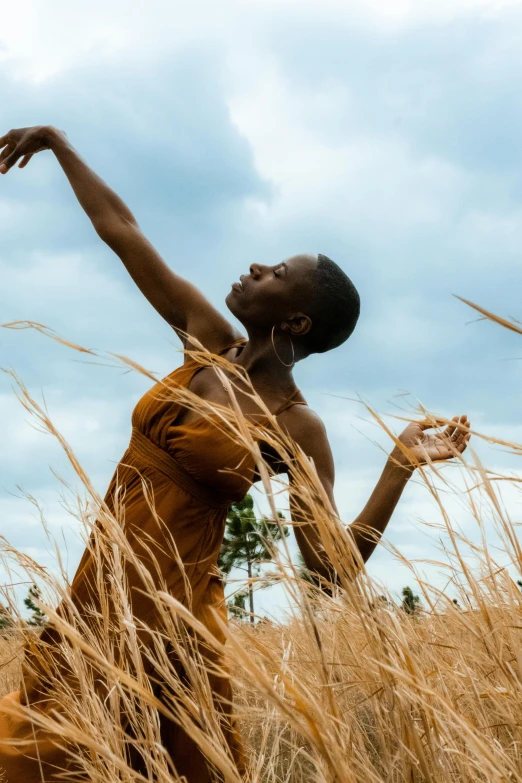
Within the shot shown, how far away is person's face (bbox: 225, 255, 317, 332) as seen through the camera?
7.95ft

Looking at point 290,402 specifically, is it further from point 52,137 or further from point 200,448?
point 52,137

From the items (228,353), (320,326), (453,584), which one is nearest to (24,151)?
(228,353)

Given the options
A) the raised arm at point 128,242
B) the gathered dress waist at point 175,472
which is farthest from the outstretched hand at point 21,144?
the gathered dress waist at point 175,472

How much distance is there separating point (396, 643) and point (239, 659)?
0.27 m

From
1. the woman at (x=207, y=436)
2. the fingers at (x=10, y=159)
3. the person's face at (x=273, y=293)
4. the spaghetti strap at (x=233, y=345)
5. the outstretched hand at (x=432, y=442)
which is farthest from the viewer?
the fingers at (x=10, y=159)

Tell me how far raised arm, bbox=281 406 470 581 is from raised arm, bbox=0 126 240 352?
45 centimetres

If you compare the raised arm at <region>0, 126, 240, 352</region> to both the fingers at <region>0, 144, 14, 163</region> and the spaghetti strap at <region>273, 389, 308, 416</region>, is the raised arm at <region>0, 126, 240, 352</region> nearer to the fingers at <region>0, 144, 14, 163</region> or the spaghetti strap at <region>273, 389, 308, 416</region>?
the fingers at <region>0, 144, 14, 163</region>

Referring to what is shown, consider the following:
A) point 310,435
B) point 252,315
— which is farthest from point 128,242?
point 310,435

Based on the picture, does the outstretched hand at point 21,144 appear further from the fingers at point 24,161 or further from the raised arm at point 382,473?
the raised arm at point 382,473

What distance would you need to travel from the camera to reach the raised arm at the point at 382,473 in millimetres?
1745

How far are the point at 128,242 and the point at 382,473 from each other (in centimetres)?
132

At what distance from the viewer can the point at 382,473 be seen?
6.84ft

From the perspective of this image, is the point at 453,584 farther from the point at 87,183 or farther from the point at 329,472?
the point at 87,183

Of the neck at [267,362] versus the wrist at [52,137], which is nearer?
the neck at [267,362]
